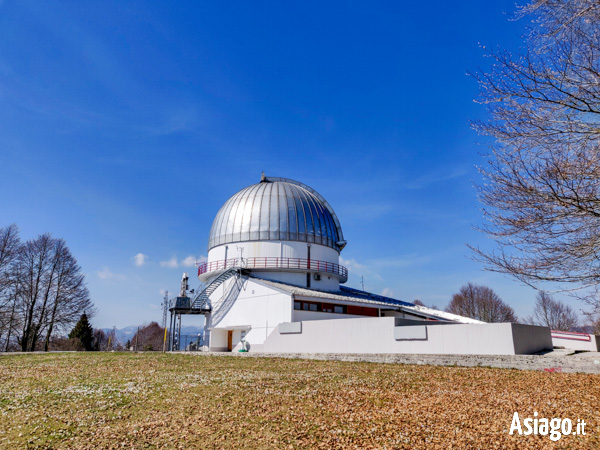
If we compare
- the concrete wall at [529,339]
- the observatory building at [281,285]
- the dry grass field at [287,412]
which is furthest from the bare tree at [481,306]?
the dry grass field at [287,412]

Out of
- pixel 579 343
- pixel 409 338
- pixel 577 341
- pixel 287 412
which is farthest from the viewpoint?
pixel 577 341

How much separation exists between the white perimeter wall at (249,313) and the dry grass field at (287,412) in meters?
19.2

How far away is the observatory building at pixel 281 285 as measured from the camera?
28203 millimetres

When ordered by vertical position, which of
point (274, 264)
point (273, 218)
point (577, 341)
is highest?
point (273, 218)

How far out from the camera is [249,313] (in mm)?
33969

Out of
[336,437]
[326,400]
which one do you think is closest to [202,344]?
[326,400]

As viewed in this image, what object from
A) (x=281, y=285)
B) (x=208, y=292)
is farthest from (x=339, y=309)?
(x=208, y=292)

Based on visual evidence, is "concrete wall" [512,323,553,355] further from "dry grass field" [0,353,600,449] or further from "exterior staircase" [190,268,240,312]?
"exterior staircase" [190,268,240,312]

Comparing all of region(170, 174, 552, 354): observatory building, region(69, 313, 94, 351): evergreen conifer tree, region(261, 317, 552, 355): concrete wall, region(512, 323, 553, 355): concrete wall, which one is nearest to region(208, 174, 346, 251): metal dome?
region(170, 174, 552, 354): observatory building

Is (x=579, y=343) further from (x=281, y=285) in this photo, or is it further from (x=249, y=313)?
(x=249, y=313)

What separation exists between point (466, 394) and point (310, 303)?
23236 mm

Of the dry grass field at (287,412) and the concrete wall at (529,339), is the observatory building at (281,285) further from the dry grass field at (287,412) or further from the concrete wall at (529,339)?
the dry grass field at (287,412)

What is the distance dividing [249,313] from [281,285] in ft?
12.1

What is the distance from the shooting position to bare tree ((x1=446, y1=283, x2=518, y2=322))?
65562mm
